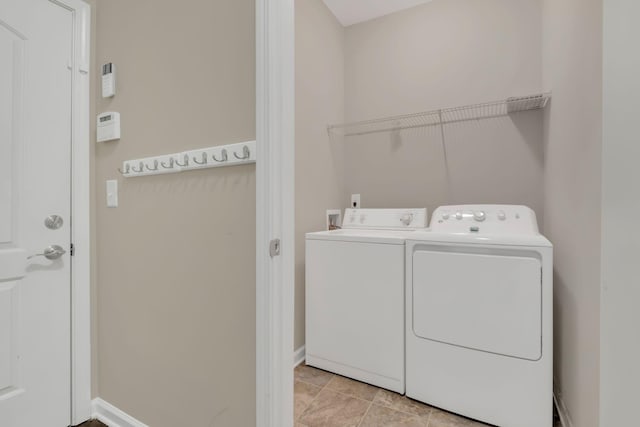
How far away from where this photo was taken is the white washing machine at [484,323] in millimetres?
1281

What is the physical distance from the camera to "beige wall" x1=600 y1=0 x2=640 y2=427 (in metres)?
0.83

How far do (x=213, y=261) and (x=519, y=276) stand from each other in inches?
53.2

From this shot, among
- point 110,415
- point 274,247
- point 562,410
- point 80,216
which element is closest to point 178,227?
point 274,247

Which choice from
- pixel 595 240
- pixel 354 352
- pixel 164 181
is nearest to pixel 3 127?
pixel 164 181

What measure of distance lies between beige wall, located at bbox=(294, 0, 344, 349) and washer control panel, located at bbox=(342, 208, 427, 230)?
239 millimetres

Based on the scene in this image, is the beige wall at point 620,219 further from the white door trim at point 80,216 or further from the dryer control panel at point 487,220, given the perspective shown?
the white door trim at point 80,216

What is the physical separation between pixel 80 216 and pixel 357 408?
1.70 m

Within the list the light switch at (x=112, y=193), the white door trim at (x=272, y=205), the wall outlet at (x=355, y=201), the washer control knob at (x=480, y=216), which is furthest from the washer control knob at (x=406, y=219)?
the light switch at (x=112, y=193)

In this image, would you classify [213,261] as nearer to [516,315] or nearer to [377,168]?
[516,315]

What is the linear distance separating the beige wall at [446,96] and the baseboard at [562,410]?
3.61ft

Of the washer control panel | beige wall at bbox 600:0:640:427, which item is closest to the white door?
the washer control panel

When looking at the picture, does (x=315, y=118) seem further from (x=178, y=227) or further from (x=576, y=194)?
(x=576, y=194)

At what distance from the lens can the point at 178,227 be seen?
44.2 inches

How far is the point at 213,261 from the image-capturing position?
103cm
